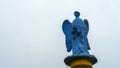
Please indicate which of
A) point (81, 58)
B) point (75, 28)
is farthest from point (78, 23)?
point (81, 58)

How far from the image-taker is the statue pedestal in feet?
36.9

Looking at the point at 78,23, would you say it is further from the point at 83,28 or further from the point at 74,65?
the point at 74,65

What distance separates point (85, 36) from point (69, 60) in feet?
4.14

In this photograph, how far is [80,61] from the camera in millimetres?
11281

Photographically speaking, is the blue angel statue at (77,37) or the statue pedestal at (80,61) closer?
the statue pedestal at (80,61)

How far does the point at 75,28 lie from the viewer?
12094 mm

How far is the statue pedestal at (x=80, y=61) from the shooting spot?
36.9 ft

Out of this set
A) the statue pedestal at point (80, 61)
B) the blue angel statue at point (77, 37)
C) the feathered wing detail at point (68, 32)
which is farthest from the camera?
the feathered wing detail at point (68, 32)

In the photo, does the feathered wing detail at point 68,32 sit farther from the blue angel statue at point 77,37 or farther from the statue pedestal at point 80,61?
the statue pedestal at point 80,61

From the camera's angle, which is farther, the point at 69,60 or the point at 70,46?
the point at 70,46

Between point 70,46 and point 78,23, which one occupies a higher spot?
point 78,23

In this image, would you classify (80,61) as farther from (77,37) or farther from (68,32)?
(68,32)

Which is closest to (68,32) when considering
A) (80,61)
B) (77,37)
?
(77,37)

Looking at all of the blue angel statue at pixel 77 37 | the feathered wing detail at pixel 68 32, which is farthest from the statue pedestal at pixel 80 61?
the feathered wing detail at pixel 68 32
